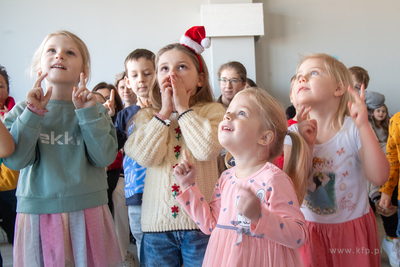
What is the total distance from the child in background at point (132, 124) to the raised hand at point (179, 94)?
367mm

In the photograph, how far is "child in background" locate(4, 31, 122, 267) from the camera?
1.14 m

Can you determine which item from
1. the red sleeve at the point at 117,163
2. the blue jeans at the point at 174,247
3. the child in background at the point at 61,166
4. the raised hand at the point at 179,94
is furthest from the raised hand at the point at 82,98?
the red sleeve at the point at 117,163

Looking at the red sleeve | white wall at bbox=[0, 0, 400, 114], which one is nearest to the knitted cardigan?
the red sleeve

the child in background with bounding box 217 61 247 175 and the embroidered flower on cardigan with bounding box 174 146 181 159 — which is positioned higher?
the child in background with bounding box 217 61 247 175

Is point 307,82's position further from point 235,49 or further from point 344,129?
point 235,49

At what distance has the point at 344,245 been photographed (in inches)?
46.4

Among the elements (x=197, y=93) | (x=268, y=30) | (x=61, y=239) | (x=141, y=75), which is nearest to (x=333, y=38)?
(x=268, y=30)

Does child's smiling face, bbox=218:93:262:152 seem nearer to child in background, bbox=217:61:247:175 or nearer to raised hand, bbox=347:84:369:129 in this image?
raised hand, bbox=347:84:369:129

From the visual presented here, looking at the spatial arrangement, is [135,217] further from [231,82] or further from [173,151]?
[231,82]

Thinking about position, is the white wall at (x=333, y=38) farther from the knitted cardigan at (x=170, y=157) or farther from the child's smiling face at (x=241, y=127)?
the child's smiling face at (x=241, y=127)

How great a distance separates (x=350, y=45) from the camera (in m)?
4.09

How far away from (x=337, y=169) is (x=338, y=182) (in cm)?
5

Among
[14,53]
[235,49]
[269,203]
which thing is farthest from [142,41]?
[269,203]

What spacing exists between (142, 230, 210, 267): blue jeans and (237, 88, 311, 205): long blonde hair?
0.40 meters
